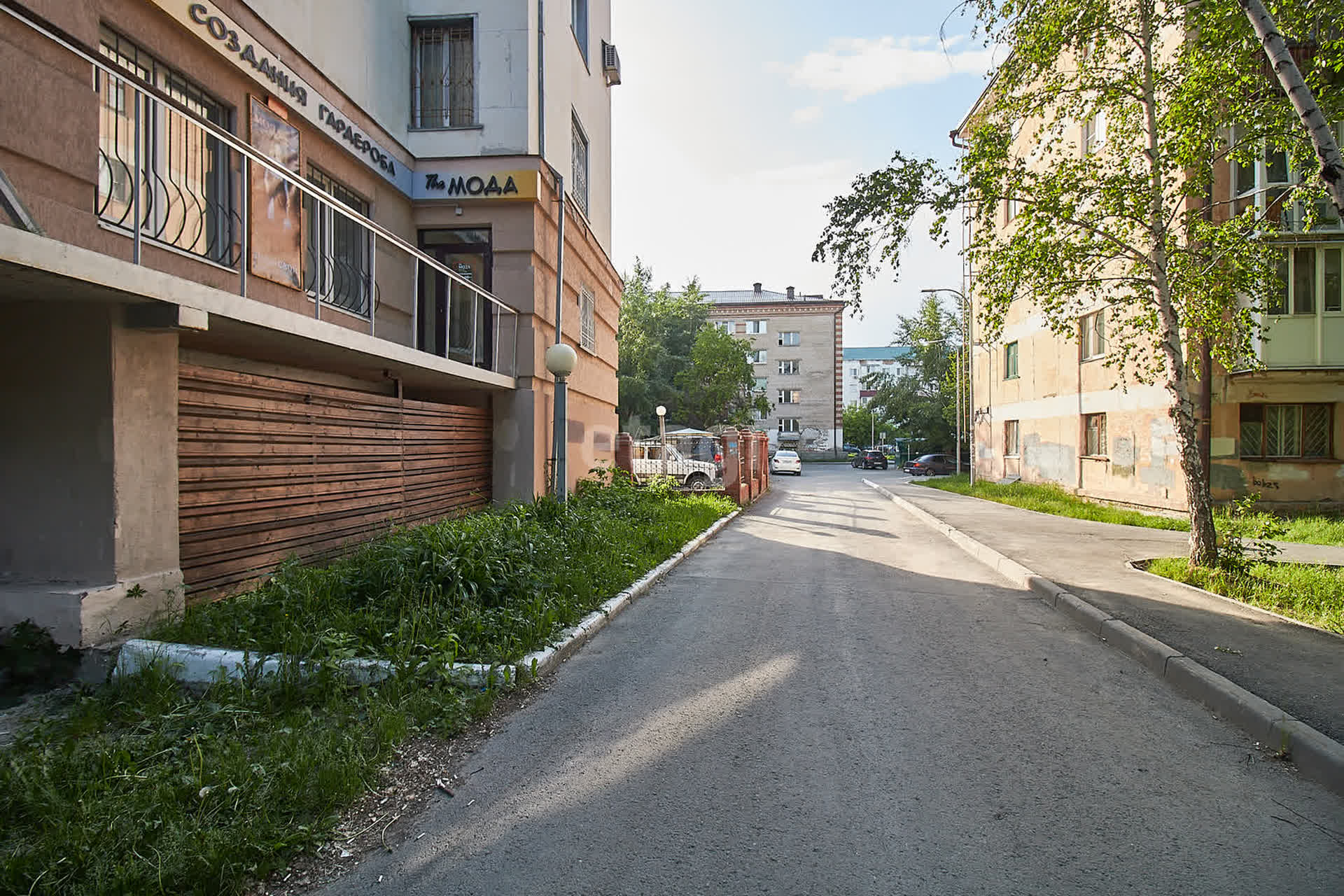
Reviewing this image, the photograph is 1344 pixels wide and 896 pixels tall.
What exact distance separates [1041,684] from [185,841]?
188 inches

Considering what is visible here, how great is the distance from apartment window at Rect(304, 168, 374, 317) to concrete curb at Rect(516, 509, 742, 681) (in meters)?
4.88

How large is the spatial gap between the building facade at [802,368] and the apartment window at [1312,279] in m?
52.1

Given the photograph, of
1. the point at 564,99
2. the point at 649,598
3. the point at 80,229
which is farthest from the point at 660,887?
the point at 564,99

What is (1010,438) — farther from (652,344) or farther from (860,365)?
(860,365)

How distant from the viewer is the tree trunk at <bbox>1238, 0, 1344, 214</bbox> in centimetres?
454

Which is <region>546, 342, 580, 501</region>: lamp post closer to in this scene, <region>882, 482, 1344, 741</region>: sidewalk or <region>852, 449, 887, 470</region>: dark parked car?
<region>882, 482, 1344, 741</region>: sidewalk

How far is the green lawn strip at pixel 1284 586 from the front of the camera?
22.1 feet

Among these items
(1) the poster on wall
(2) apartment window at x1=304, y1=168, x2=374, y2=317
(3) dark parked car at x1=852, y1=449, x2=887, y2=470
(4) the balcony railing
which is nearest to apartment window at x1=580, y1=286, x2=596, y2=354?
(4) the balcony railing

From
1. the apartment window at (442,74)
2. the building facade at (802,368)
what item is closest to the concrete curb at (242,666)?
the apartment window at (442,74)

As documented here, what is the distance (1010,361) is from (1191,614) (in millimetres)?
20712

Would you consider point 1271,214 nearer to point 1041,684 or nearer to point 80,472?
point 1041,684

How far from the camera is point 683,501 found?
17.4m

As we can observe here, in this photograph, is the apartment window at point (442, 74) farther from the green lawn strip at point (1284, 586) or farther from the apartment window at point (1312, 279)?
the apartment window at point (1312, 279)

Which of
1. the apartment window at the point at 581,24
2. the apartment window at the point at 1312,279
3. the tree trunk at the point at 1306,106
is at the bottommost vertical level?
the tree trunk at the point at 1306,106
